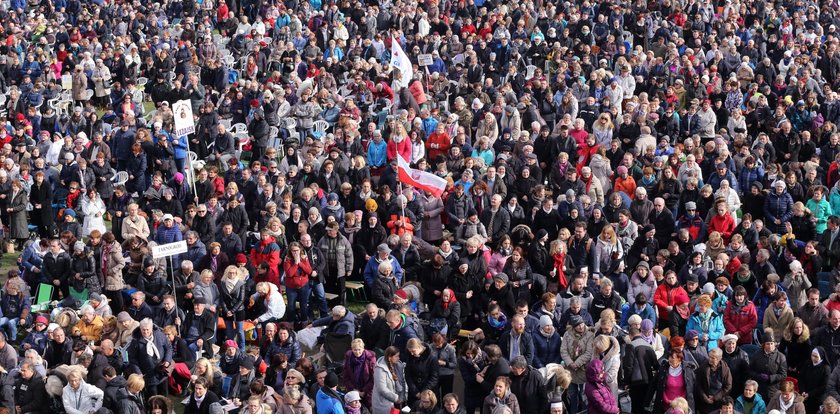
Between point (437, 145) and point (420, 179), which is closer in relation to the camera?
point (420, 179)

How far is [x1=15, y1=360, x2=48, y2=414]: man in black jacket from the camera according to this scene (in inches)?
553

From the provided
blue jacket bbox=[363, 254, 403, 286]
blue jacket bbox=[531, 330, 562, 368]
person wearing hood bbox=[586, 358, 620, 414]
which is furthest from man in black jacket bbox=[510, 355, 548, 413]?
blue jacket bbox=[363, 254, 403, 286]

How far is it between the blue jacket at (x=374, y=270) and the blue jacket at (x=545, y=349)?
98.9 inches

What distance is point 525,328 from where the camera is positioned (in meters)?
14.4

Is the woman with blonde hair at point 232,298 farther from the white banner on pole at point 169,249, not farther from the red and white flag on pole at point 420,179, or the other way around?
the red and white flag on pole at point 420,179

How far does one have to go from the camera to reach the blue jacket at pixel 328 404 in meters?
13.4

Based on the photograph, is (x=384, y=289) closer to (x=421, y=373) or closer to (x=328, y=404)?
(x=421, y=373)

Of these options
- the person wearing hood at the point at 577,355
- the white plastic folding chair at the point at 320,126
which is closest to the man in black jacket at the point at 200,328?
the person wearing hood at the point at 577,355

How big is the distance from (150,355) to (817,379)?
6849 millimetres

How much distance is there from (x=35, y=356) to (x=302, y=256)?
362 cm

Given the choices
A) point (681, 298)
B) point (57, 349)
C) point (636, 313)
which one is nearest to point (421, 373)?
point (636, 313)

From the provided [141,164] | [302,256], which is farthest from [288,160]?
[302,256]

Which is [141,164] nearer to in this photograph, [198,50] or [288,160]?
[288,160]

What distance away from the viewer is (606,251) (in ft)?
55.1
